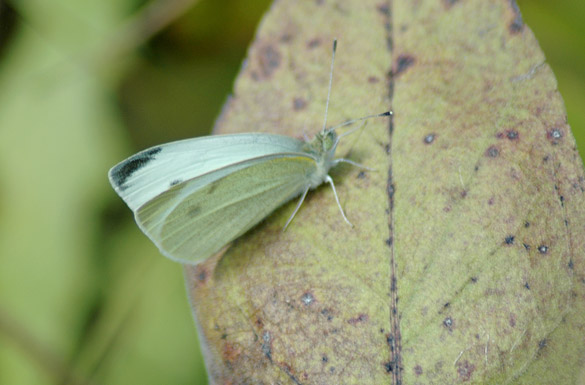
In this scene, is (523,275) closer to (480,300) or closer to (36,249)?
(480,300)

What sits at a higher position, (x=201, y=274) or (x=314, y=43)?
(x=314, y=43)

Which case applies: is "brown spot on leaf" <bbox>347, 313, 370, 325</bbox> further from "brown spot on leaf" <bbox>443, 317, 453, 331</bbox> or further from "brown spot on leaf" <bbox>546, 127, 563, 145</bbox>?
"brown spot on leaf" <bbox>546, 127, 563, 145</bbox>

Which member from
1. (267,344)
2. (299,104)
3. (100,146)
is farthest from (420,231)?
(100,146)

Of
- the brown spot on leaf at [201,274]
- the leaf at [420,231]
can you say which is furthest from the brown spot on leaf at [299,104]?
the brown spot on leaf at [201,274]

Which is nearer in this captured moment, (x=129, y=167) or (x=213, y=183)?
(x=129, y=167)

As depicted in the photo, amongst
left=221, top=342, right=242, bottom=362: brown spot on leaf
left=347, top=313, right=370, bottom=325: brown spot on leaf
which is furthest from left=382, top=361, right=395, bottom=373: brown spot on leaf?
left=221, top=342, right=242, bottom=362: brown spot on leaf

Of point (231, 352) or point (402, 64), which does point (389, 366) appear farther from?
point (402, 64)

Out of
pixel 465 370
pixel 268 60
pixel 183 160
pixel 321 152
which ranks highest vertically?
pixel 268 60
